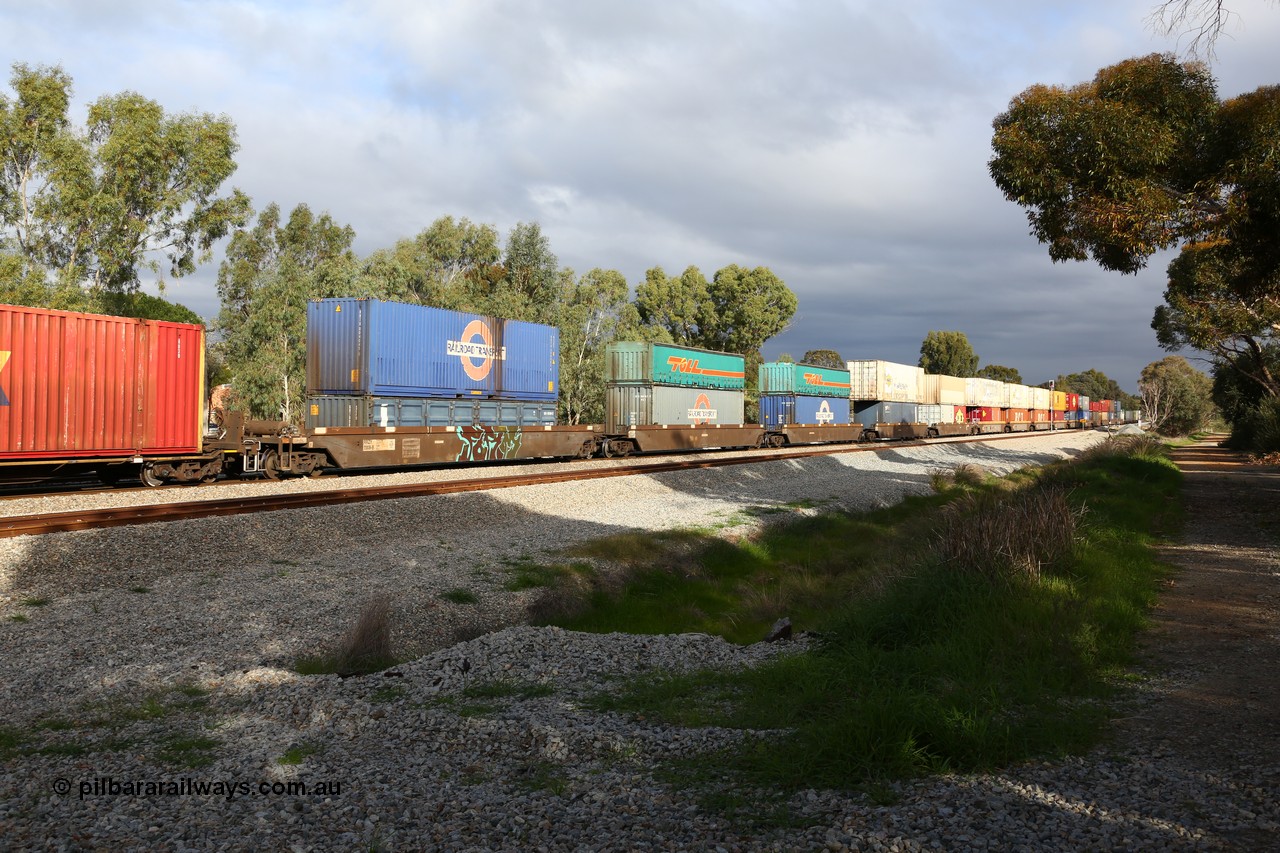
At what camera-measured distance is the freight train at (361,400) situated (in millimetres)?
13688

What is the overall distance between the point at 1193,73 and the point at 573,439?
1826 cm

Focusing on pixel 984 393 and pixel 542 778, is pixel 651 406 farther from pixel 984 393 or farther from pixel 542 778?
pixel 984 393

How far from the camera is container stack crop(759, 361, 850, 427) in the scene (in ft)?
126

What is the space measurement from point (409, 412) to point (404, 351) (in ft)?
5.35

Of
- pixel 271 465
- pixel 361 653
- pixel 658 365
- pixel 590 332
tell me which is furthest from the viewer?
pixel 590 332

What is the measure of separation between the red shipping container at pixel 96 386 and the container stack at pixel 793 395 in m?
27.6

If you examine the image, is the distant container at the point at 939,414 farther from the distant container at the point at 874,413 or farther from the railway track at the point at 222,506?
the railway track at the point at 222,506

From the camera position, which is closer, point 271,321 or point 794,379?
point 794,379

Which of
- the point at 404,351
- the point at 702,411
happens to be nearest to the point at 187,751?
the point at 404,351

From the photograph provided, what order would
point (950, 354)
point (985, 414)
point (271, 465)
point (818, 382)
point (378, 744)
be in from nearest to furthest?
point (378, 744) → point (271, 465) → point (818, 382) → point (985, 414) → point (950, 354)

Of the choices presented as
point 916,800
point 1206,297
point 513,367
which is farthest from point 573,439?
point 1206,297

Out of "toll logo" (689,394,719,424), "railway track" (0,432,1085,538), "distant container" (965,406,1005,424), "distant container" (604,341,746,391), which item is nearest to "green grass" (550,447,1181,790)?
"railway track" (0,432,1085,538)

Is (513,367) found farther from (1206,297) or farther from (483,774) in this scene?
(1206,297)

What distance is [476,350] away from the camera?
22781mm
